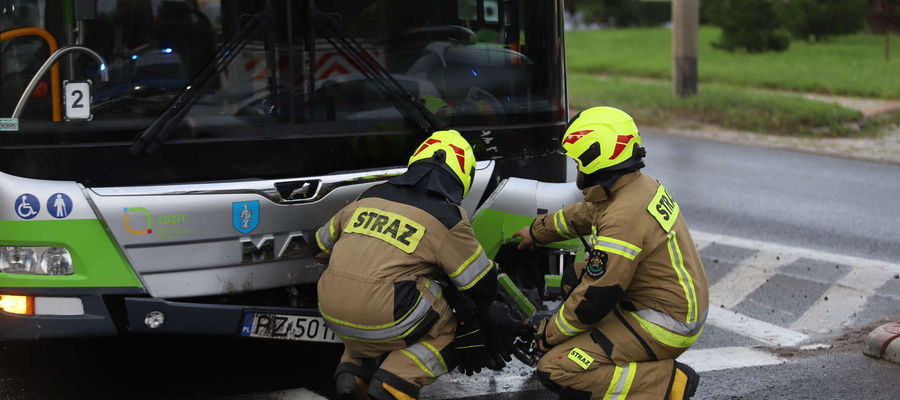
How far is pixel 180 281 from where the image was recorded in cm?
463

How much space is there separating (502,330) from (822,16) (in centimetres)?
2268

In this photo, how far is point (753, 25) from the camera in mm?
24641

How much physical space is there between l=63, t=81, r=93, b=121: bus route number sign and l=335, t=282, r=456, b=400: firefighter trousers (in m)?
1.43

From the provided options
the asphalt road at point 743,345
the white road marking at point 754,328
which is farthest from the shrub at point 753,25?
the white road marking at point 754,328

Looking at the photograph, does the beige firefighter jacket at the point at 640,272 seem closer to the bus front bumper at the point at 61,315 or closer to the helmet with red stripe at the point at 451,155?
the helmet with red stripe at the point at 451,155

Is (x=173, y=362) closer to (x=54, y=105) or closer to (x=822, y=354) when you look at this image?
(x=54, y=105)

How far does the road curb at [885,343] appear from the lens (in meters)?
5.56

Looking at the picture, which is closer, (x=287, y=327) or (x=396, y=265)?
(x=396, y=265)

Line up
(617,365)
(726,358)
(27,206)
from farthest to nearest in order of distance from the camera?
(726,358) → (617,365) → (27,206)

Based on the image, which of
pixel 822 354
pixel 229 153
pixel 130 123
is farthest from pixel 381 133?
pixel 822 354

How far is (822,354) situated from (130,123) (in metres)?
3.66

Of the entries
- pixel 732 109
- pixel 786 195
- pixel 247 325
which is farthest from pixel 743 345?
pixel 732 109

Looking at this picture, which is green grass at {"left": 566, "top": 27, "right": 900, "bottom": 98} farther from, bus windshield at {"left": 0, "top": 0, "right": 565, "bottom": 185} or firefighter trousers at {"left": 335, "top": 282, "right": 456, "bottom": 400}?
firefighter trousers at {"left": 335, "top": 282, "right": 456, "bottom": 400}

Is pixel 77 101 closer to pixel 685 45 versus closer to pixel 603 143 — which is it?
pixel 603 143
